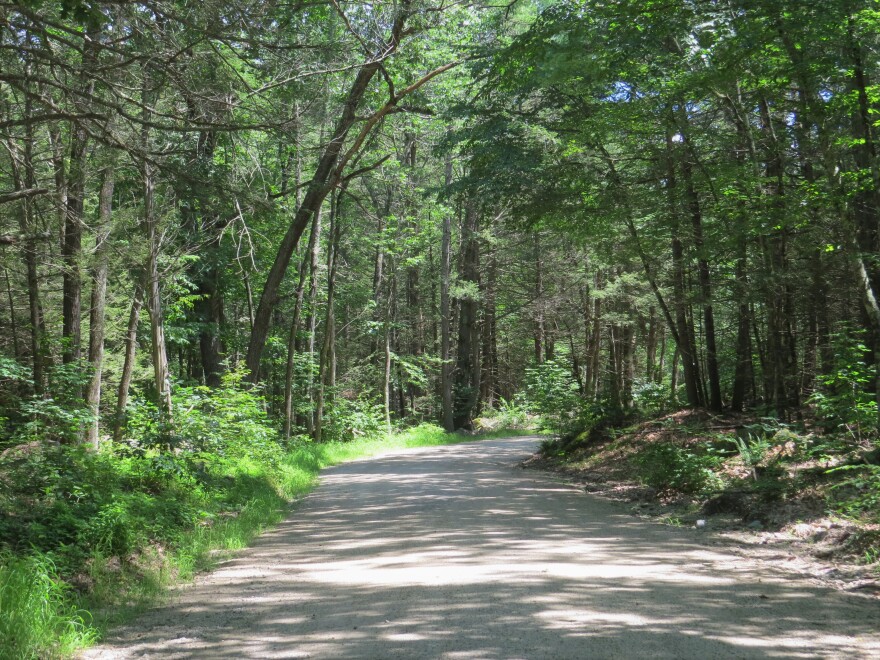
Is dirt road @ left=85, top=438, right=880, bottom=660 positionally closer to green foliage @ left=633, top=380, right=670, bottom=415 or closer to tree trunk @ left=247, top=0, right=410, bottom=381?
tree trunk @ left=247, top=0, right=410, bottom=381

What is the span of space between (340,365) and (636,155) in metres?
27.7

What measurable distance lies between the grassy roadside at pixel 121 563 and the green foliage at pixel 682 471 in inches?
217

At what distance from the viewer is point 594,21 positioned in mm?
9711

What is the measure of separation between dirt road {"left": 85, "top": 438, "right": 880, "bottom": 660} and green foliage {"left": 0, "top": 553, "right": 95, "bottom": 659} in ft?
0.71

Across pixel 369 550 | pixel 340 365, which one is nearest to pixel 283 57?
pixel 369 550

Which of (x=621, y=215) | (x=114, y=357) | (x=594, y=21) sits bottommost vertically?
(x=114, y=357)

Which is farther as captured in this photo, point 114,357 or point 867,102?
point 114,357

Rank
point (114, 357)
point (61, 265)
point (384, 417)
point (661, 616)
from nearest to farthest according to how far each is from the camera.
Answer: point (661, 616), point (61, 265), point (114, 357), point (384, 417)

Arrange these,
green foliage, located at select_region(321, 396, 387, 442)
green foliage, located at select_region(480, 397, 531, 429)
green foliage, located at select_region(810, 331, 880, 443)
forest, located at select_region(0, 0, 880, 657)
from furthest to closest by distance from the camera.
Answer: green foliage, located at select_region(480, 397, 531, 429) → green foliage, located at select_region(321, 396, 387, 442) → green foliage, located at select_region(810, 331, 880, 443) → forest, located at select_region(0, 0, 880, 657)

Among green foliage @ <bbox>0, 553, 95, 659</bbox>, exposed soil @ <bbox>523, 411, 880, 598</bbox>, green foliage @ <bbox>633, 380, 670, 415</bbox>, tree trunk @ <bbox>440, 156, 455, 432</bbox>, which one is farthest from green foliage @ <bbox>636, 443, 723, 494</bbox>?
tree trunk @ <bbox>440, 156, 455, 432</bbox>

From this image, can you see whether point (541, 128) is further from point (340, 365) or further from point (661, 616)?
point (340, 365)

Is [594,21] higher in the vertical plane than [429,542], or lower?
higher

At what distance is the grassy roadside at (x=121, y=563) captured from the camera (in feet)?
14.9

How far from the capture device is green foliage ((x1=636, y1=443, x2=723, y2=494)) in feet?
31.8
